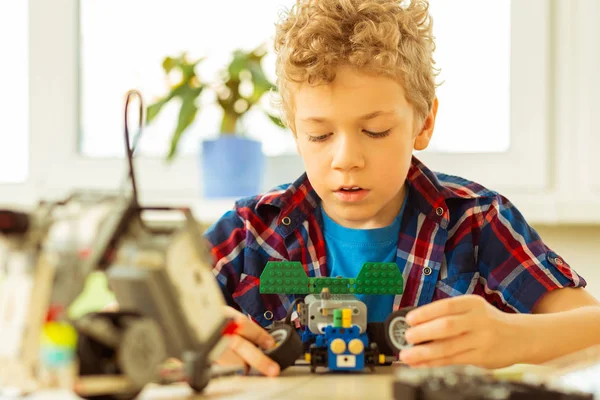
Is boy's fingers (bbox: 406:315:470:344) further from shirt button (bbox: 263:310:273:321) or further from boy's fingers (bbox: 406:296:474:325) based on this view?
shirt button (bbox: 263:310:273:321)

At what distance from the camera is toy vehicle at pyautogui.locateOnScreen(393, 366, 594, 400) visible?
46cm

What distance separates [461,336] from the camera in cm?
→ 74

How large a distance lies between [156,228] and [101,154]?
1531 mm

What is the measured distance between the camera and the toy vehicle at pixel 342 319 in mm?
728

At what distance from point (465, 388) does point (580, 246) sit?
49.6 inches

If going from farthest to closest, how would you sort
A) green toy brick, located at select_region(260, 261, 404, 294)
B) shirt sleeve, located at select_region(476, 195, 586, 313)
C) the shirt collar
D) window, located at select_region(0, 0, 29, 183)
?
window, located at select_region(0, 0, 29, 183) < the shirt collar < shirt sleeve, located at select_region(476, 195, 586, 313) < green toy brick, located at select_region(260, 261, 404, 294)

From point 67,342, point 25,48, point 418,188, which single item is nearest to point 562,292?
point 418,188

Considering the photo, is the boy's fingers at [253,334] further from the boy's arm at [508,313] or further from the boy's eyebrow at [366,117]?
the boy's eyebrow at [366,117]

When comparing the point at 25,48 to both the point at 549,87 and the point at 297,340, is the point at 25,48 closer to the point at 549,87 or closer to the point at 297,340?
the point at 549,87

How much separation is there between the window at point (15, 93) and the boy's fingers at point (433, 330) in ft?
5.42

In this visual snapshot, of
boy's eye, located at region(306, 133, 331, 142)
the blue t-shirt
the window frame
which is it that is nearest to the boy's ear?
the blue t-shirt

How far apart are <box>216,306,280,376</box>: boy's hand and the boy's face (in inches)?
12.2

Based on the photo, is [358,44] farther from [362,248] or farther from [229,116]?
[229,116]

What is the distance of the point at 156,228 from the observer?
1.86 ft
